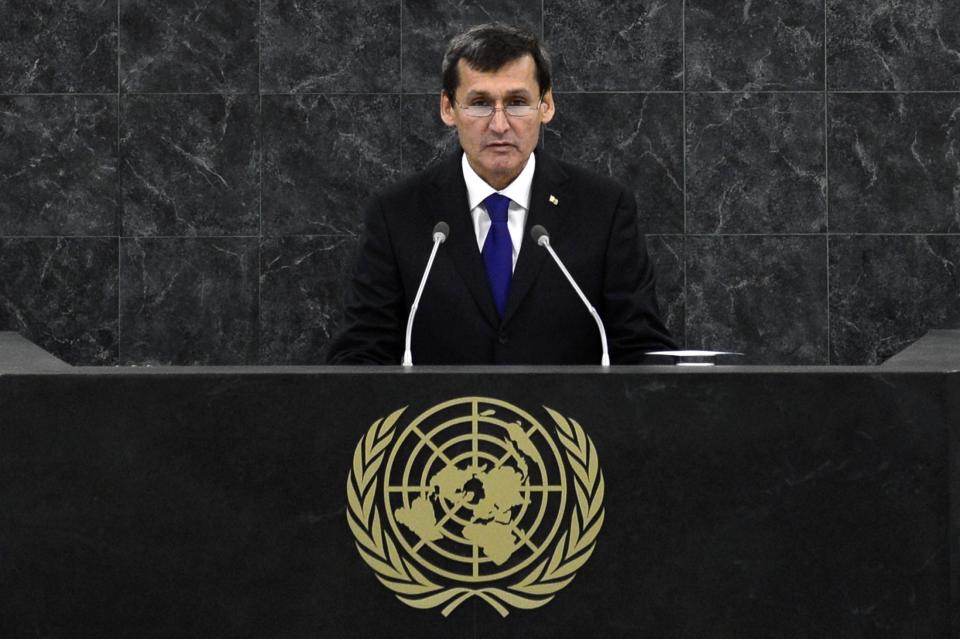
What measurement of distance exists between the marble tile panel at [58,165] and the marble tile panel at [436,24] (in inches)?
40.4

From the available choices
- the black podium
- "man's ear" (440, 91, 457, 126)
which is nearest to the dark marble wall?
"man's ear" (440, 91, 457, 126)

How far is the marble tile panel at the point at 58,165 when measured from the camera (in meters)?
4.20

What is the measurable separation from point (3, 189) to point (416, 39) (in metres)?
1.49

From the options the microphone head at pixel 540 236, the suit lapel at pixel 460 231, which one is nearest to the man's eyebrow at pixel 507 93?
the suit lapel at pixel 460 231

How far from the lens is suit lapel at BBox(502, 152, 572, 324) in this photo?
2.86 metres

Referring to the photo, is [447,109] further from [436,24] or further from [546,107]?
[436,24]

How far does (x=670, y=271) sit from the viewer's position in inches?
168

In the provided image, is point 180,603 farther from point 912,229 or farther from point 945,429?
point 912,229

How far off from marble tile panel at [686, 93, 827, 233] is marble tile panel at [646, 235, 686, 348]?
9cm

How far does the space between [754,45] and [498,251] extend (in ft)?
5.67

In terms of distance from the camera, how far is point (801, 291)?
4.25 m

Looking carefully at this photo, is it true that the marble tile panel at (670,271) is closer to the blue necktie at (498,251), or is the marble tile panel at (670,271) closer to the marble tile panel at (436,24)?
the marble tile panel at (436,24)

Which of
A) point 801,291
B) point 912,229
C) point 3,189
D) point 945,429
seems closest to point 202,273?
point 3,189

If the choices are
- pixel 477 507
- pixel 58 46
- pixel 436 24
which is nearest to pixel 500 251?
pixel 477 507
